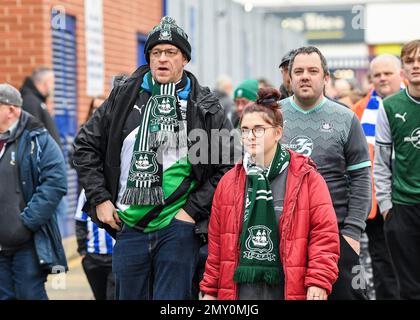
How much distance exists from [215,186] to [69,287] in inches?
238

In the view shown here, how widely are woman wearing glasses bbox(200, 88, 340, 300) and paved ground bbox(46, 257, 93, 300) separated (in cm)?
541

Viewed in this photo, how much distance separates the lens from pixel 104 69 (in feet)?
55.4

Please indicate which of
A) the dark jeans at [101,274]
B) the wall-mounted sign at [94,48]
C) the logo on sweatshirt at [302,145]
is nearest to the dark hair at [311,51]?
the logo on sweatshirt at [302,145]

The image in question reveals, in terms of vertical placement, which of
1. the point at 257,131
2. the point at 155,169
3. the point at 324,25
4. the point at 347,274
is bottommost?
the point at 347,274

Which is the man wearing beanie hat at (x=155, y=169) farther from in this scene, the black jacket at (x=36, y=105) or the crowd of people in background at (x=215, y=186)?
the black jacket at (x=36, y=105)

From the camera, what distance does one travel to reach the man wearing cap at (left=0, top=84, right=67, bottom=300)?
7.80 m

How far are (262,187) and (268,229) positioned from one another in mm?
230

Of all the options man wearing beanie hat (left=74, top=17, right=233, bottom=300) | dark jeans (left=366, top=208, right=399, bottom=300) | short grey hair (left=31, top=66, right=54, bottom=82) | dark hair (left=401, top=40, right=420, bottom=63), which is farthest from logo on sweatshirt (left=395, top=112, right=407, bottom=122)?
short grey hair (left=31, top=66, right=54, bottom=82)

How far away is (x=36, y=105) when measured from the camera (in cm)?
1215

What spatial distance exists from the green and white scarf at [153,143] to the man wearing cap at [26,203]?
2020mm

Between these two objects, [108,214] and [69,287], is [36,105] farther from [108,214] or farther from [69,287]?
[108,214]

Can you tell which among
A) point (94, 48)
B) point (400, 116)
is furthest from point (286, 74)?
point (94, 48)
